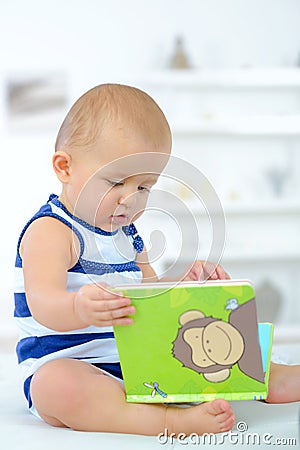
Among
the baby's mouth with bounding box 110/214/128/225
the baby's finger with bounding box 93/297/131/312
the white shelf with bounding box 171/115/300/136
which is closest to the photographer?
the baby's finger with bounding box 93/297/131/312

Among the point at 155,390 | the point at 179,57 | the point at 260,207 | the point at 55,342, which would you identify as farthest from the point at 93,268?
the point at 179,57

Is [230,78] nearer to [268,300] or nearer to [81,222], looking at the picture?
[268,300]

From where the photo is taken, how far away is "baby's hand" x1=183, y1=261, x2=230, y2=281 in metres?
1.25

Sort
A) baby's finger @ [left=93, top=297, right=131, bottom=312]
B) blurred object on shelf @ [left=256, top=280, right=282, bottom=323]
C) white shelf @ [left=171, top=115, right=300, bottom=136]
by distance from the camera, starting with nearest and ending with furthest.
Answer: baby's finger @ [left=93, top=297, right=131, bottom=312], white shelf @ [left=171, top=115, right=300, bottom=136], blurred object on shelf @ [left=256, top=280, right=282, bottom=323]

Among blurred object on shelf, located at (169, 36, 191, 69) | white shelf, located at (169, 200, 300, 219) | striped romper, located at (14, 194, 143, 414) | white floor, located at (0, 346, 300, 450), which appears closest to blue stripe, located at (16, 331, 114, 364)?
striped romper, located at (14, 194, 143, 414)

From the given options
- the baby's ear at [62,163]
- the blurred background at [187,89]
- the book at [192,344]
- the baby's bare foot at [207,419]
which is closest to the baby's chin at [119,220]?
the baby's ear at [62,163]

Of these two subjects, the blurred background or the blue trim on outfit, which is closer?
the blue trim on outfit

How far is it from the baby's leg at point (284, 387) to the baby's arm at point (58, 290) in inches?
13.2

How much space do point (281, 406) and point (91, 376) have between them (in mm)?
304

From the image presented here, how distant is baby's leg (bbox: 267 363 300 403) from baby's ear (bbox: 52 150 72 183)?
0.46 metres

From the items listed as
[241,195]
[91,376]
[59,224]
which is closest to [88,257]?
[59,224]

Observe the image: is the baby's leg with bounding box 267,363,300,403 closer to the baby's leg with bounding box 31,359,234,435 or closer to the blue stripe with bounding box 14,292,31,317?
the baby's leg with bounding box 31,359,234,435

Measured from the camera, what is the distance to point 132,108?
1156 mm

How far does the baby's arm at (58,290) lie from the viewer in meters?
0.96
